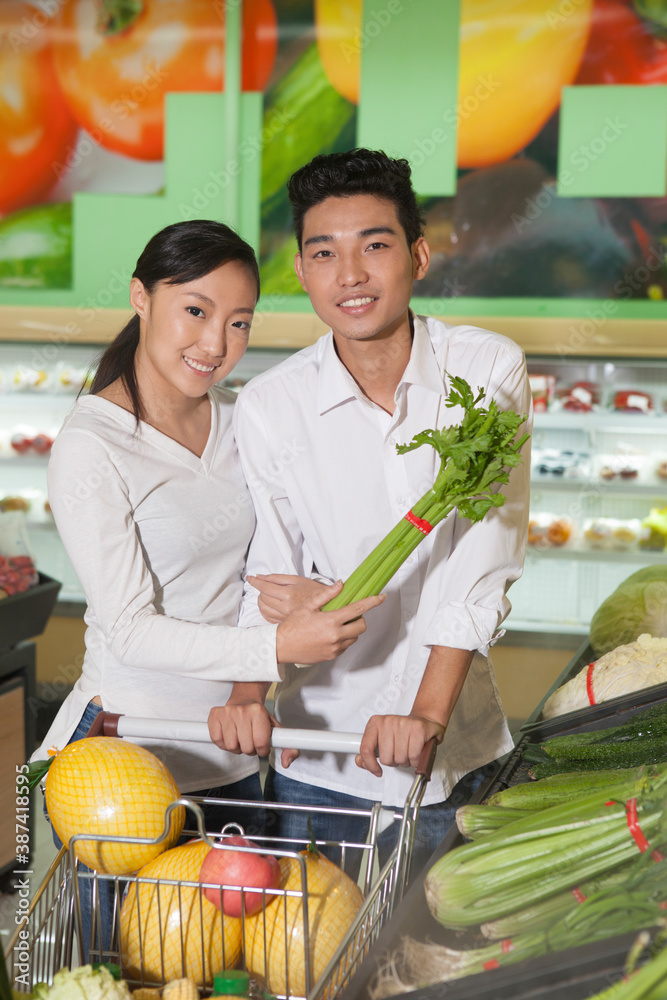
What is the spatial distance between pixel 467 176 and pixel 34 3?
2470mm

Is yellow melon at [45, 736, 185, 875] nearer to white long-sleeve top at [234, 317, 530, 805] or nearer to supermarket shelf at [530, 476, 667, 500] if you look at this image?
white long-sleeve top at [234, 317, 530, 805]

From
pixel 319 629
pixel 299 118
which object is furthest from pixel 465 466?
pixel 299 118

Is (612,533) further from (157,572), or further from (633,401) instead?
(157,572)

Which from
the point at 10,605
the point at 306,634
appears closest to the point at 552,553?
the point at 10,605

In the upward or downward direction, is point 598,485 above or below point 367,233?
below

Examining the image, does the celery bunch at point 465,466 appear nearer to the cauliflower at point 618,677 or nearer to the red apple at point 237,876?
the red apple at point 237,876

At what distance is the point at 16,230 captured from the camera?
4707 mm

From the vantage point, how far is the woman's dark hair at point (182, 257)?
5.26 feet

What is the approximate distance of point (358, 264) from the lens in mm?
1565

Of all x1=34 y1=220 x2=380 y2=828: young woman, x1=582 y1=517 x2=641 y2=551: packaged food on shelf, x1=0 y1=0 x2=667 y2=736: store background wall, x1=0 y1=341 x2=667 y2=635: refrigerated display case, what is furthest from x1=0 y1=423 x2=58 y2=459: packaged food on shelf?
x1=34 y1=220 x2=380 y2=828: young woman

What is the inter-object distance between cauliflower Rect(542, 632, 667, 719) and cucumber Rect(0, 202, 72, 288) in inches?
147

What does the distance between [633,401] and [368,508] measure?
2.52 meters

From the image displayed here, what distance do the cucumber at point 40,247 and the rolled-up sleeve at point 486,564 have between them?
355cm

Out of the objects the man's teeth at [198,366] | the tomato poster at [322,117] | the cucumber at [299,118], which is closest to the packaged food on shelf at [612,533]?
the tomato poster at [322,117]
